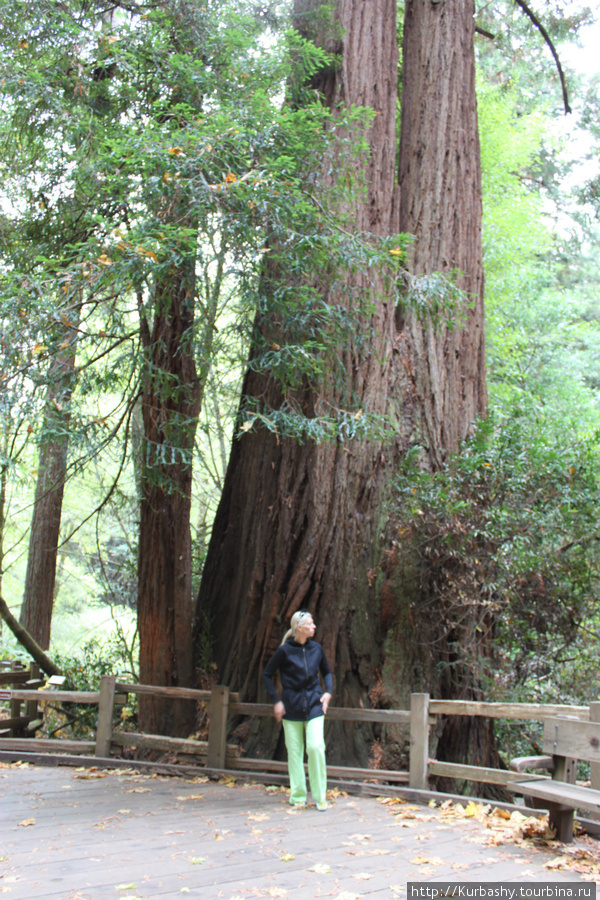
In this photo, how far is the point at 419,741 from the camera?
6.25 metres

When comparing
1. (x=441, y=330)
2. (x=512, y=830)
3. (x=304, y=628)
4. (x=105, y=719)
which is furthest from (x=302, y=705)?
(x=441, y=330)

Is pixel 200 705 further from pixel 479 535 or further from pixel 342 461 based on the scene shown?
pixel 479 535

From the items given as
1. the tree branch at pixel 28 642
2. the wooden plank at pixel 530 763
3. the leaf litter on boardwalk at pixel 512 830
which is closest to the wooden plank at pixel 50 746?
the tree branch at pixel 28 642

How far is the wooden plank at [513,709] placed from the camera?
5.23 meters

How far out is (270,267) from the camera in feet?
23.4

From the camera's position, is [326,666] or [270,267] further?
[270,267]

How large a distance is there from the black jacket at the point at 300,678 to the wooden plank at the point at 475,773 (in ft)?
3.70

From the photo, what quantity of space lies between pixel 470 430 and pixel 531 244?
9.50 meters

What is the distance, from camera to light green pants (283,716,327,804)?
575 centimetres

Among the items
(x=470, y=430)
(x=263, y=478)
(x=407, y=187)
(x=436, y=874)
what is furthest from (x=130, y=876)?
(x=407, y=187)

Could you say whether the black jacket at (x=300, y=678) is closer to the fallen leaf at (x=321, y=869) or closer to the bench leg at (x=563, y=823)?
the fallen leaf at (x=321, y=869)

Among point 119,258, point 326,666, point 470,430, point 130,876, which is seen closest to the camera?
point 130,876

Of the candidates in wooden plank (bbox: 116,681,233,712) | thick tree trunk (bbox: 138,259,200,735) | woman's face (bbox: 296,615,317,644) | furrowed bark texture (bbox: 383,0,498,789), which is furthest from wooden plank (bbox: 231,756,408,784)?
thick tree trunk (bbox: 138,259,200,735)

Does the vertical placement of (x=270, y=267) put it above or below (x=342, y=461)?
above
